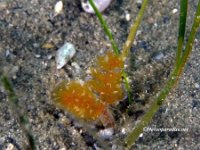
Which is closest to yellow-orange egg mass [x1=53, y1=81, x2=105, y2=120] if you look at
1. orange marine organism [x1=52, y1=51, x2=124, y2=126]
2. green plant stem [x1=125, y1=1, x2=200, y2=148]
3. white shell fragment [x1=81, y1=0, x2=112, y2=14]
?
orange marine organism [x1=52, y1=51, x2=124, y2=126]

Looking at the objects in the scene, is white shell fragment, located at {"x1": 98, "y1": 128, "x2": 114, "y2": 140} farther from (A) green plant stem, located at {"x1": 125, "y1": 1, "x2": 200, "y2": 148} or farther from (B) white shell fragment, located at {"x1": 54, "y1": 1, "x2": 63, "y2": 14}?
(B) white shell fragment, located at {"x1": 54, "y1": 1, "x2": 63, "y2": 14}

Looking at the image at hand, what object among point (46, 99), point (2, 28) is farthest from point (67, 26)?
point (46, 99)

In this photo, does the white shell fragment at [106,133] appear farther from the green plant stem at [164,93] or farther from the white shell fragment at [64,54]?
the white shell fragment at [64,54]

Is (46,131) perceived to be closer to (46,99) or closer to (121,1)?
(46,99)

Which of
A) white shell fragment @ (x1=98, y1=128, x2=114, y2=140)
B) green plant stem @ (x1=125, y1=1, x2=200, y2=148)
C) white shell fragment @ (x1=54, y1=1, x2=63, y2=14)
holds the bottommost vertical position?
white shell fragment @ (x1=98, y1=128, x2=114, y2=140)

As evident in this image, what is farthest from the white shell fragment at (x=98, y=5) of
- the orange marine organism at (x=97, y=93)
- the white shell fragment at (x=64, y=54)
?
the orange marine organism at (x=97, y=93)

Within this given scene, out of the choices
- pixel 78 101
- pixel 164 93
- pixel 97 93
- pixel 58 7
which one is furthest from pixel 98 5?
pixel 164 93
